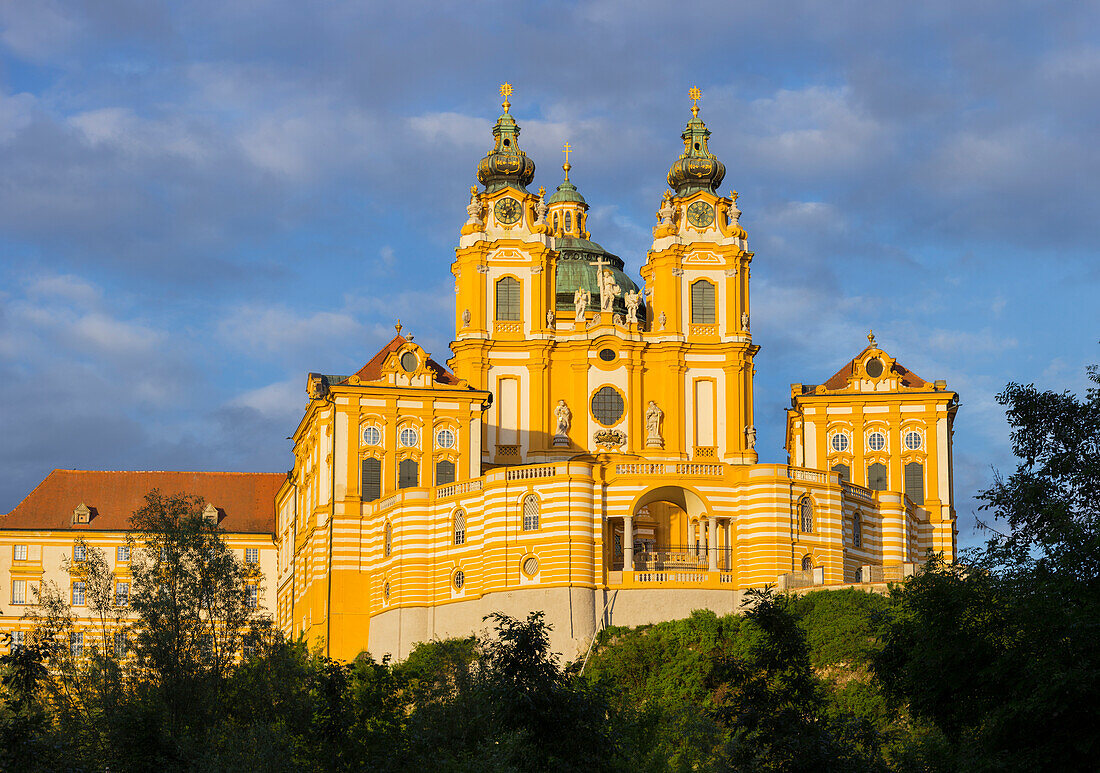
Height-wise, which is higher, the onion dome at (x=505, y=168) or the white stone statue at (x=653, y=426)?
the onion dome at (x=505, y=168)

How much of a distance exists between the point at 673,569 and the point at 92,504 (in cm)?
4559

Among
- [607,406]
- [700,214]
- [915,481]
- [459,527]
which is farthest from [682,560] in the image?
[700,214]

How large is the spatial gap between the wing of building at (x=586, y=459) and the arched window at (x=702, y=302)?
0.12m

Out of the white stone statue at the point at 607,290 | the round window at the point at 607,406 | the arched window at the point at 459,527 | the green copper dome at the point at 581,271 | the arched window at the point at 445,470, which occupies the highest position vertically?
the green copper dome at the point at 581,271

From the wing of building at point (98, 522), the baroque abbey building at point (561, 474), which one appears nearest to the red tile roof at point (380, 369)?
the baroque abbey building at point (561, 474)

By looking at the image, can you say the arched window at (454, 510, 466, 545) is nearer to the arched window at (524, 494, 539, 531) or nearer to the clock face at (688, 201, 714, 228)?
the arched window at (524, 494, 539, 531)

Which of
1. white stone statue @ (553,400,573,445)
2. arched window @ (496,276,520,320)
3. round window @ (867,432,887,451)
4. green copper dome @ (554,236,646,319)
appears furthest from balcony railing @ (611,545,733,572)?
green copper dome @ (554,236,646,319)

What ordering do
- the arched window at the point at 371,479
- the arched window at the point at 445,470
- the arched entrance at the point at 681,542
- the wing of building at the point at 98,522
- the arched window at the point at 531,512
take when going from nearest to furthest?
the arched window at the point at 531,512
the arched entrance at the point at 681,542
the arched window at the point at 371,479
the arched window at the point at 445,470
the wing of building at the point at 98,522

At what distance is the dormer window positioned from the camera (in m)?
114

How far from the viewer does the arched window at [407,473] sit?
9619cm

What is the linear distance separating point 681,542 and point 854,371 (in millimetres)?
17376

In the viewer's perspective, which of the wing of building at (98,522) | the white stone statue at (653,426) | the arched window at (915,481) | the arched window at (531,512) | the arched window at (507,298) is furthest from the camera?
the wing of building at (98,522)

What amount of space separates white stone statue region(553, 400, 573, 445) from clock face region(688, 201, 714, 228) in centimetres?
1347

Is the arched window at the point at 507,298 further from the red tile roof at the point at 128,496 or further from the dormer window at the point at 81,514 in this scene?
the dormer window at the point at 81,514
